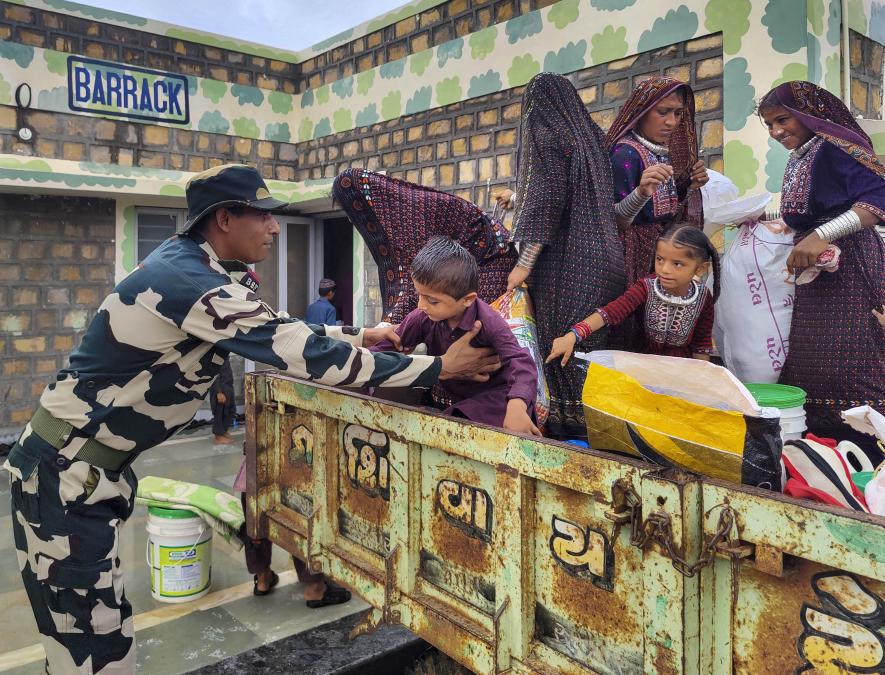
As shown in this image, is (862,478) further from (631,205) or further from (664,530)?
(631,205)

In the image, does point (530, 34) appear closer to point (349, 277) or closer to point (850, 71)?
point (850, 71)

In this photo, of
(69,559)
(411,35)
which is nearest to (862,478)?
(69,559)

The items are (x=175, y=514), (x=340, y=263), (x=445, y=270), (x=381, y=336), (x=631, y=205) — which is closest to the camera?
(x=445, y=270)

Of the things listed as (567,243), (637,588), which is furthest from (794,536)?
(567,243)

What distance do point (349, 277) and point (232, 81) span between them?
2598mm

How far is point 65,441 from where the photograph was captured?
2137 mm

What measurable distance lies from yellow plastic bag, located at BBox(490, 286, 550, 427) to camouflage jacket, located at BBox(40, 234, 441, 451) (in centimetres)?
57

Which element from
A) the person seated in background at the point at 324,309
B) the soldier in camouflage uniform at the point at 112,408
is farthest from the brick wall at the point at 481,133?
the soldier in camouflage uniform at the point at 112,408

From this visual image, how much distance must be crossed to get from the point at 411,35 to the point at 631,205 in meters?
4.41

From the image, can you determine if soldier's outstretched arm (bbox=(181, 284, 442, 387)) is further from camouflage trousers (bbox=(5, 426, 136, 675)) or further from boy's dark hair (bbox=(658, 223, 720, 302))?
boy's dark hair (bbox=(658, 223, 720, 302))

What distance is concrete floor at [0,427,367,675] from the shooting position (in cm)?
280

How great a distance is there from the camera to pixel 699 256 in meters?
2.46

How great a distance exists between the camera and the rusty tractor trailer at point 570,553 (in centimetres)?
120

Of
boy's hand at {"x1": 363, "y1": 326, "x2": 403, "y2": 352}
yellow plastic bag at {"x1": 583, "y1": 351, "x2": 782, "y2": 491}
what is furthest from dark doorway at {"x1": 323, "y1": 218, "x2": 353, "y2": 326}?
yellow plastic bag at {"x1": 583, "y1": 351, "x2": 782, "y2": 491}
